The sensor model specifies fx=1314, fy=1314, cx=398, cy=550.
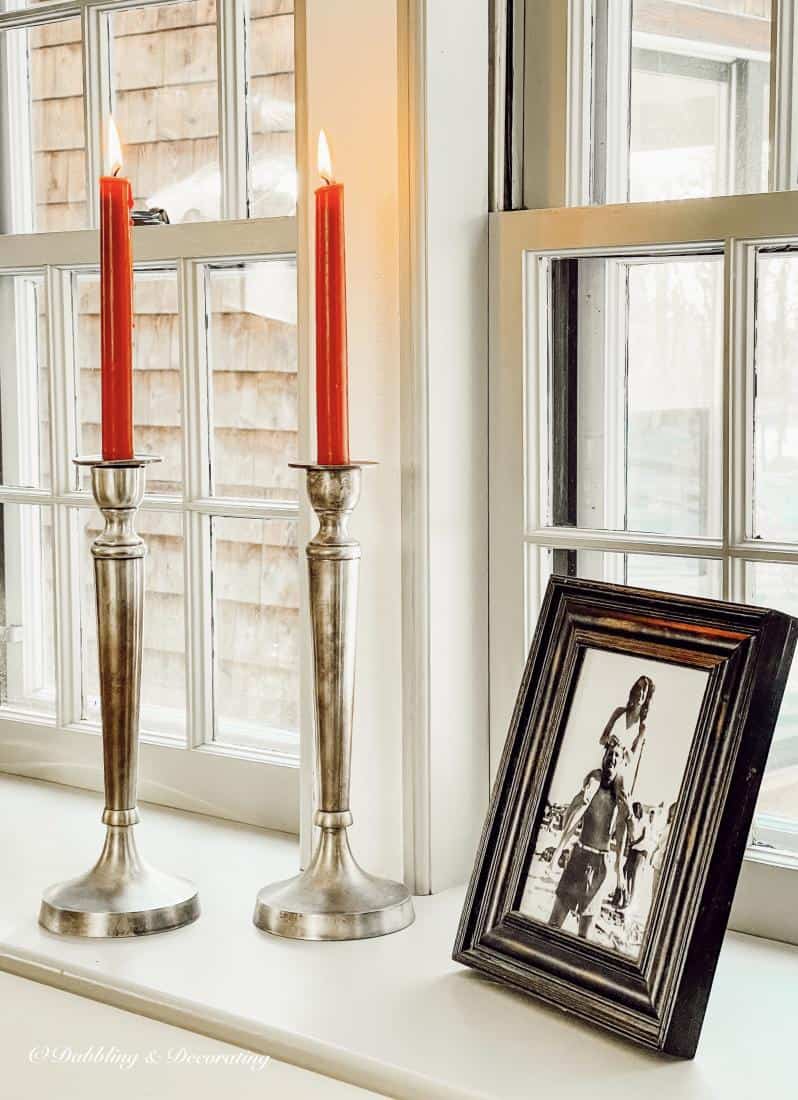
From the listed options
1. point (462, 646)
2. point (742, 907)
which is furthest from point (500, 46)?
point (742, 907)

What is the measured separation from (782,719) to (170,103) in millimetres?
1049

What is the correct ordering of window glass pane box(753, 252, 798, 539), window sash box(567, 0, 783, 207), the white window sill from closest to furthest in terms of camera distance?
1. the white window sill
2. window glass pane box(753, 252, 798, 539)
3. window sash box(567, 0, 783, 207)

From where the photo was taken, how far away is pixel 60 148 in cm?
177

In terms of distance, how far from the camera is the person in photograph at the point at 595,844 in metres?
1.05

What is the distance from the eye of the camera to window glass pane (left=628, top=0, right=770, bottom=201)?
3.92 ft

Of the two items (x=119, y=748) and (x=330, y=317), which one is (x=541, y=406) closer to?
(x=330, y=317)

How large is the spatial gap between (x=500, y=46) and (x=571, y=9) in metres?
0.08

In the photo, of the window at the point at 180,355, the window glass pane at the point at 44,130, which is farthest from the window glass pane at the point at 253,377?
the window glass pane at the point at 44,130

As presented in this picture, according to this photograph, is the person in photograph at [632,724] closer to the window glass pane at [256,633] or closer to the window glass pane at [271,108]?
the window glass pane at [256,633]

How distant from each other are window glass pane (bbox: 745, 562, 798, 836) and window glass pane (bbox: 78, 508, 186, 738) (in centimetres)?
76

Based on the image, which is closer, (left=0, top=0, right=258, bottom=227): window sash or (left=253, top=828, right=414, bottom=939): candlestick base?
(left=253, top=828, right=414, bottom=939): candlestick base

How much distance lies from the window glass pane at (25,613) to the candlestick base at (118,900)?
0.65 meters

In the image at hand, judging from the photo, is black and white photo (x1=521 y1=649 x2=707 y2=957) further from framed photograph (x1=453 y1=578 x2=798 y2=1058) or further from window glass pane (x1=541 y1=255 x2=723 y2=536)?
window glass pane (x1=541 y1=255 x2=723 y2=536)

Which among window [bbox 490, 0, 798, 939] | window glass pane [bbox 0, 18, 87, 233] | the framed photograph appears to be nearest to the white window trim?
window [bbox 490, 0, 798, 939]
